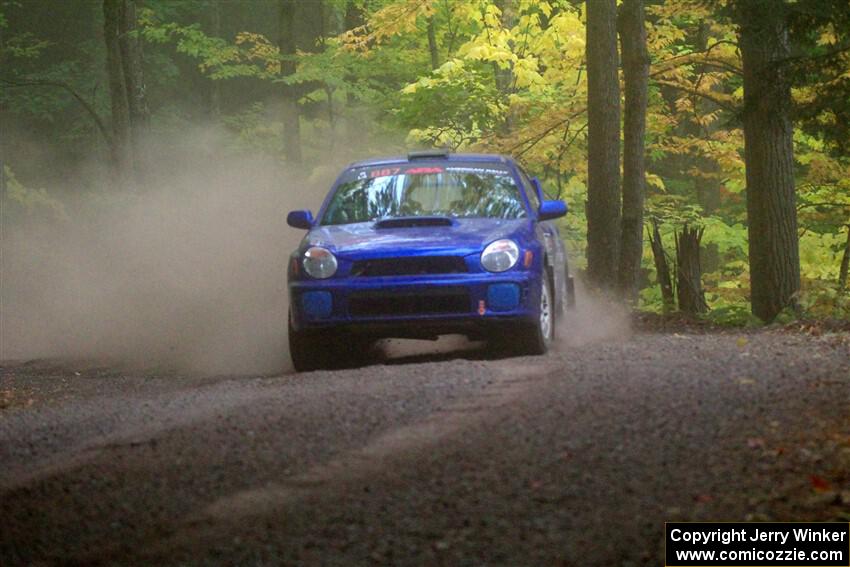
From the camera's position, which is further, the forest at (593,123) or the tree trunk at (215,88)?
the tree trunk at (215,88)

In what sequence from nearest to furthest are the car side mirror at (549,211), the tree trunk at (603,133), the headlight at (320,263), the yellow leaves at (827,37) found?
the headlight at (320,263)
the car side mirror at (549,211)
the tree trunk at (603,133)
the yellow leaves at (827,37)

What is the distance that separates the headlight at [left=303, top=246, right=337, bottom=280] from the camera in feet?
39.1

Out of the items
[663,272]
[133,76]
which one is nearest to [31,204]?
[133,76]

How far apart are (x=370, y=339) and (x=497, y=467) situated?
4.95 meters

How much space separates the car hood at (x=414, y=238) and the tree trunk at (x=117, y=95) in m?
22.2

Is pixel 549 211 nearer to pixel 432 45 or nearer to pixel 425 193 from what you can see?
pixel 425 193

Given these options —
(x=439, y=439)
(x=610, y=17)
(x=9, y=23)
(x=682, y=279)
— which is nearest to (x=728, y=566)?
(x=439, y=439)

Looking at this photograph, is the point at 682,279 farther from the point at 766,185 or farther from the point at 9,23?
the point at 9,23

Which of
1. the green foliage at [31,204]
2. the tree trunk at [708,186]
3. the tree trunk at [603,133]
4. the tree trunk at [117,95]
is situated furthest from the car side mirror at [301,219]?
the green foliage at [31,204]

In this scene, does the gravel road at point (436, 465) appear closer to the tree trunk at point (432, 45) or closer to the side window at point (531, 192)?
the side window at point (531, 192)

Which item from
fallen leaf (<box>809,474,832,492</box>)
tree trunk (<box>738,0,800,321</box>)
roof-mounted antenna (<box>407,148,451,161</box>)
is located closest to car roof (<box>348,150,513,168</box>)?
roof-mounted antenna (<box>407,148,451,161</box>)

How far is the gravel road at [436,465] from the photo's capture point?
6078 mm

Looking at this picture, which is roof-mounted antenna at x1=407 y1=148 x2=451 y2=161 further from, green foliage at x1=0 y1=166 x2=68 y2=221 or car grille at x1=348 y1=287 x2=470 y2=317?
green foliage at x1=0 y1=166 x2=68 y2=221

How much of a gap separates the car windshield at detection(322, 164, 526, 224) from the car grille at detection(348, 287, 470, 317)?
4.62 ft
